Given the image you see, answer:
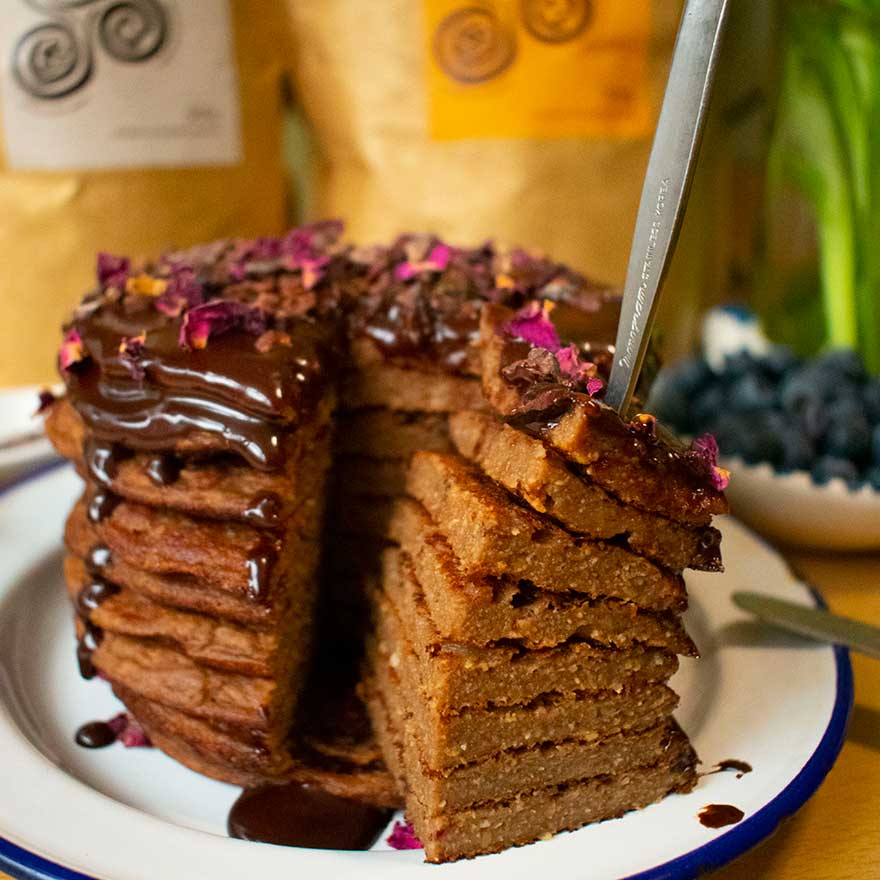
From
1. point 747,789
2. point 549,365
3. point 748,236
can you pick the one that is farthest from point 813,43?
point 747,789

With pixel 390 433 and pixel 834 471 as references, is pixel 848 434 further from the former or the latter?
pixel 390 433

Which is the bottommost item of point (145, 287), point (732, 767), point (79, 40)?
point (732, 767)

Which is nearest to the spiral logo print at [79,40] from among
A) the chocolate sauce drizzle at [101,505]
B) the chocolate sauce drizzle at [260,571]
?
the chocolate sauce drizzle at [101,505]

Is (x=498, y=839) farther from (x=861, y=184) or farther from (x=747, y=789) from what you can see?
(x=861, y=184)

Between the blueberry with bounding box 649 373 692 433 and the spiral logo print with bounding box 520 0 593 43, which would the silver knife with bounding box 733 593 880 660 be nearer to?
the blueberry with bounding box 649 373 692 433

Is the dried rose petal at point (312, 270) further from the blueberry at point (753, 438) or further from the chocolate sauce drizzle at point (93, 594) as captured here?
the blueberry at point (753, 438)

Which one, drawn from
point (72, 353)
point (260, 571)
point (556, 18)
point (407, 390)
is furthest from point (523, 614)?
point (556, 18)

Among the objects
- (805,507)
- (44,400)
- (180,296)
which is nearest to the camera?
(180,296)
